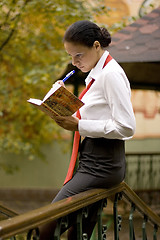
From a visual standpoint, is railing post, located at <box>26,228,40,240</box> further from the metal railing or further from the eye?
the metal railing

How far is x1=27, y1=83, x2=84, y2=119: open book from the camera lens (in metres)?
2.19

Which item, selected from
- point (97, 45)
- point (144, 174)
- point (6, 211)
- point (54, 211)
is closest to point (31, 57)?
point (144, 174)

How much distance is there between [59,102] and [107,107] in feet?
0.93

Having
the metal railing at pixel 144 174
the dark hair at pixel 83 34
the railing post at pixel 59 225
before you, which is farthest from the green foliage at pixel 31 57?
the railing post at pixel 59 225

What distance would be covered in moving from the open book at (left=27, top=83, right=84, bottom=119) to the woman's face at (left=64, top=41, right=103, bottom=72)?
0.26m

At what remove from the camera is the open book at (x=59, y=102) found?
2.19 meters

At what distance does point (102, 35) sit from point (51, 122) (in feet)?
21.4

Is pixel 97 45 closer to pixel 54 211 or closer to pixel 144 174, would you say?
pixel 54 211

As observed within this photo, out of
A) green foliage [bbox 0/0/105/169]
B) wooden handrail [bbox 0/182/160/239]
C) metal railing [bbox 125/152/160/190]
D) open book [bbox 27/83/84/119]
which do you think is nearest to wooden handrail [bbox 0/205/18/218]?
wooden handrail [bbox 0/182/160/239]

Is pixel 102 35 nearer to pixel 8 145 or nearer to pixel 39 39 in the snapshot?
pixel 39 39

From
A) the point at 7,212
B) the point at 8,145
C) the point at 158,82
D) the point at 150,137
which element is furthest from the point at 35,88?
the point at 7,212

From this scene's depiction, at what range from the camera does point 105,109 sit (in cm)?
235

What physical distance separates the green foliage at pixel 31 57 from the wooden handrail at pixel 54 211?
11.2 ft

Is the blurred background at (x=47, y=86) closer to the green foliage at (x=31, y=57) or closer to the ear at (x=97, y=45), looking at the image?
the green foliage at (x=31, y=57)
